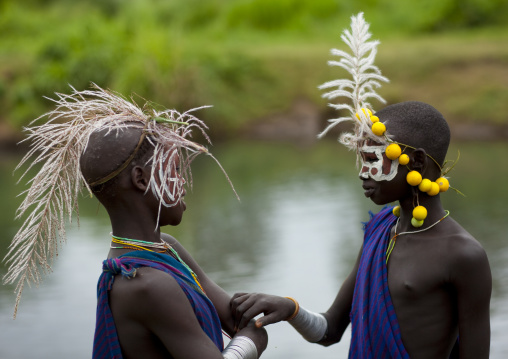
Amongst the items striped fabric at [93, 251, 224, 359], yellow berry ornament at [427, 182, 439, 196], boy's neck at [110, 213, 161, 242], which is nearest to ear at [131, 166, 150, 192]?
boy's neck at [110, 213, 161, 242]

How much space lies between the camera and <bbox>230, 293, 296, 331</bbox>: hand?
9.43 ft

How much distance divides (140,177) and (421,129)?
3.43ft

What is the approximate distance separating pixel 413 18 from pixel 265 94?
580 cm

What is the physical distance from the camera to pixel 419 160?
2.89 metres

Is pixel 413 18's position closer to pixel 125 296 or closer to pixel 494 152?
pixel 494 152

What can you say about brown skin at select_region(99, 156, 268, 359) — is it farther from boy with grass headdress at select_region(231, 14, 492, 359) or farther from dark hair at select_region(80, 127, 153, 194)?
boy with grass headdress at select_region(231, 14, 492, 359)

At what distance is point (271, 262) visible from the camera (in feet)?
26.8

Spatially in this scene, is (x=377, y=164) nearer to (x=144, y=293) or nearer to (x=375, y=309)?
(x=375, y=309)

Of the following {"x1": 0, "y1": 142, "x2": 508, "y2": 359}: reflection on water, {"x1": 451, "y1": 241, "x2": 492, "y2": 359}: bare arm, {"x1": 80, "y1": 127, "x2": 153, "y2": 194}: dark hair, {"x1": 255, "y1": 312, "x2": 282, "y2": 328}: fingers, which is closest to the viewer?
{"x1": 80, "y1": 127, "x2": 153, "y2": 194}: dark hair

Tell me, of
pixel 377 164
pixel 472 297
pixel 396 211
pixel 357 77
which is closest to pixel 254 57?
pixel 357 77

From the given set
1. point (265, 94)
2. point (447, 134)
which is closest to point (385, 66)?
point (265, 94)

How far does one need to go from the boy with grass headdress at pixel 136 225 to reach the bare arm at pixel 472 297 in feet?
2.32

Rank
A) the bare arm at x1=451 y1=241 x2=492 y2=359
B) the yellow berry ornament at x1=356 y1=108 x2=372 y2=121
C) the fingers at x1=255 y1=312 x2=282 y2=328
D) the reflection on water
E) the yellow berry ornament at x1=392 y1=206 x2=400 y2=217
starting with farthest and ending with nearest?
the reflection on water
the yellow berry ornament at x1=392 y1=206 x2=400 y2=217
the yellow berry ornament at x1=356 y1=108 x2=372 y2=121
the fingers at x1=255 y1=312 x2=282 y2=328
the bare arm at x1=451 y1=241 x2=492 y2=359

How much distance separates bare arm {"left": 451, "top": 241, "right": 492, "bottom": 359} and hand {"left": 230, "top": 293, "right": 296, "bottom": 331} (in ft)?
2.18
